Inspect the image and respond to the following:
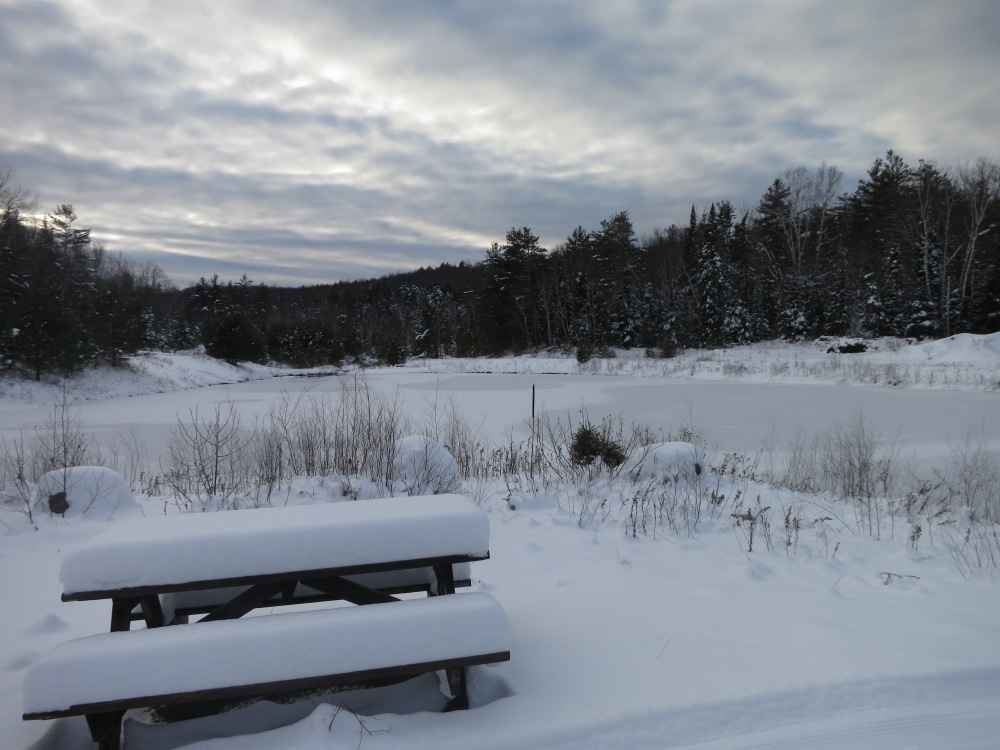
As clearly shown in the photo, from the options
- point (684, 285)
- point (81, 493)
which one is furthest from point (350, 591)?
point (684, 285)

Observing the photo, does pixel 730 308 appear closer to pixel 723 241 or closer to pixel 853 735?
pixel 723 241

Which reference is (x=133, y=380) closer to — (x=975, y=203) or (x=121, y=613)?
(x=121, y=613)

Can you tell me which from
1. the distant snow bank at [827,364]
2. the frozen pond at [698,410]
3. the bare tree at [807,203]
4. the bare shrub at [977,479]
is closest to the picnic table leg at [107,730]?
the bare shrub at [977,479]

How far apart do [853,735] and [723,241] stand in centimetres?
4774

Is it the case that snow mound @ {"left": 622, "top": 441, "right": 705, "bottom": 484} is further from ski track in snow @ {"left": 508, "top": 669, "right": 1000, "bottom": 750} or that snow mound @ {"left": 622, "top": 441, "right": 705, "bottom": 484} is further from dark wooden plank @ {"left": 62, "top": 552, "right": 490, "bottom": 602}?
dark wooden plank @ {"left": 62, "top": 552, "right": 490, "bottom": 602}

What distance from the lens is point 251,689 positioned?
1.85 meters

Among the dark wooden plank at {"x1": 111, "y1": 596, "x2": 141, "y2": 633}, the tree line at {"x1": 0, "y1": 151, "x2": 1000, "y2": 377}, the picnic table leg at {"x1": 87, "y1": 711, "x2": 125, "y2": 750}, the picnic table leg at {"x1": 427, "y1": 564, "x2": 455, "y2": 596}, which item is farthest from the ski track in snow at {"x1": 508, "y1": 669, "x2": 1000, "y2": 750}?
the tree line at {"x1": 0, "y1": 151, "x2": 1000, "y2": 377}

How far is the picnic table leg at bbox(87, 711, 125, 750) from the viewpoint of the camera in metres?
1.89

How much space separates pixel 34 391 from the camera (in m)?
22.2

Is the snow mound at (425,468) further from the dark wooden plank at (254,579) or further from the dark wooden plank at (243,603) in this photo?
the dark wooden plank at (254,579)

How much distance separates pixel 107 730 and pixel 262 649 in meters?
0.59

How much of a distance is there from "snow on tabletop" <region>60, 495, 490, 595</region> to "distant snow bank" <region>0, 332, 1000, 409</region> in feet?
46.6

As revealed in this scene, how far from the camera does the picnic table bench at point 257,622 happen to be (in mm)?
1783

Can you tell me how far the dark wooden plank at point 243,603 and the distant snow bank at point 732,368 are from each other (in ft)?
46.3
